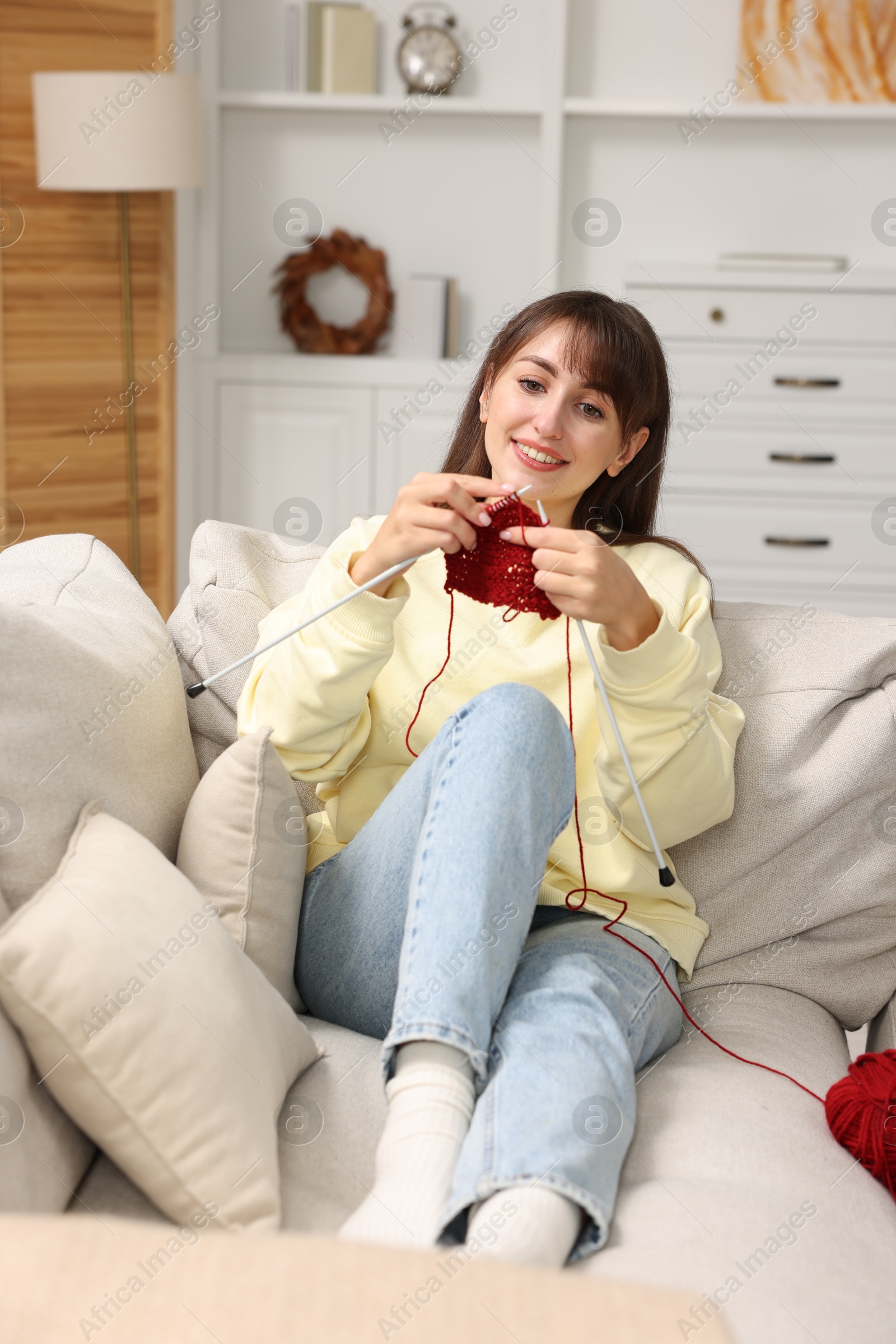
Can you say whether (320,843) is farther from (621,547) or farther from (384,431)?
(384,431)

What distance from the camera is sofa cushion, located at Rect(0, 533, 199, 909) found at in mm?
1059

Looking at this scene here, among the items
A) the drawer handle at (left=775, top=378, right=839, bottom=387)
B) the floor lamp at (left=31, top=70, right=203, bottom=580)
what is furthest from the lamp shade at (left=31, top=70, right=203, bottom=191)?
the drawer handle at (left=775, top=378, right=839, bottom=387)

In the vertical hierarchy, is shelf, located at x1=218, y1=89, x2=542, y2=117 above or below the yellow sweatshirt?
above

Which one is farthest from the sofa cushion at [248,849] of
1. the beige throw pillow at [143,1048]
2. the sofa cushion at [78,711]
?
the beige throw pillow at [143,1048]

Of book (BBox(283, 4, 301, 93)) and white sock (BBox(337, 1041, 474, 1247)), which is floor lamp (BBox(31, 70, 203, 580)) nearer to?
book (BBox(283, 4, 301, 93))

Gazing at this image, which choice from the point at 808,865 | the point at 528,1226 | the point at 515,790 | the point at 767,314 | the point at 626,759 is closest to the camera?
the point at 528,1226

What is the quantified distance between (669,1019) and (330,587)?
57 centimetres

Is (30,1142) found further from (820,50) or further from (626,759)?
(820,50)

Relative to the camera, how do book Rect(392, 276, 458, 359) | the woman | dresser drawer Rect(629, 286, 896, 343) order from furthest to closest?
book Rect(392, 276, 458, 359)
dresser drawer Rect(629, 286, 896, 343)
the woman

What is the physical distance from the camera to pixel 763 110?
3.38 metres

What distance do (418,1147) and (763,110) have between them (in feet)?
10.5

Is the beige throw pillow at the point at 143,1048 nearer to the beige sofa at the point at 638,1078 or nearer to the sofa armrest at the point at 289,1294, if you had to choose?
the beige sofa at the point at 638,1078

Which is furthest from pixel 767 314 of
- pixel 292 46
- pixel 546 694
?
pixel 546 694

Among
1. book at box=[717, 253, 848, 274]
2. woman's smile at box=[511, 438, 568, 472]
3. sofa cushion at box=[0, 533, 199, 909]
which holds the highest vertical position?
book at box=[717, 253, 848, 274]
